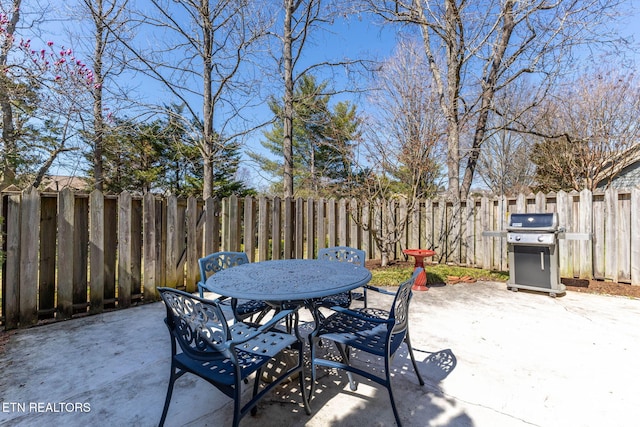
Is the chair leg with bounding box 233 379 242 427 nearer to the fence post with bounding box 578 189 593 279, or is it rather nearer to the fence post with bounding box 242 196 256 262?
the fence post with bounding box 242 196 256 262

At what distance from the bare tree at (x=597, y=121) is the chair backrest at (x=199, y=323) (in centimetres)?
885

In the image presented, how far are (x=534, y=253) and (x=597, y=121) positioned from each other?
19.8ft

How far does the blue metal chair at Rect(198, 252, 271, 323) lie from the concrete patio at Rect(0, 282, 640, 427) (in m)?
0.58

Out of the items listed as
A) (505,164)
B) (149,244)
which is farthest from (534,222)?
(505,164)

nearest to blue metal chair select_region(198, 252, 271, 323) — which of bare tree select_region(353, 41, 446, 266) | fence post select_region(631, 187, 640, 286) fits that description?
bare tree select_region(353, 41, 446, 266)

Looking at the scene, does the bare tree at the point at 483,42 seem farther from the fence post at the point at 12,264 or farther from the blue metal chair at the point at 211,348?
the fence post at the point at 12,264

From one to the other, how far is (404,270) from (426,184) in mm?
2413

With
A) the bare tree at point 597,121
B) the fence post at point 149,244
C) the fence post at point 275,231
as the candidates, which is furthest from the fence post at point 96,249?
the bare tree at point 597,121

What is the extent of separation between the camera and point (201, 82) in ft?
21.0

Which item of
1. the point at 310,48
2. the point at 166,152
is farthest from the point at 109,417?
the point at 166,152

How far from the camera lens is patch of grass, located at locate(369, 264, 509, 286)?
5.12 metres

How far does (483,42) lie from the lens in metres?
7.14
